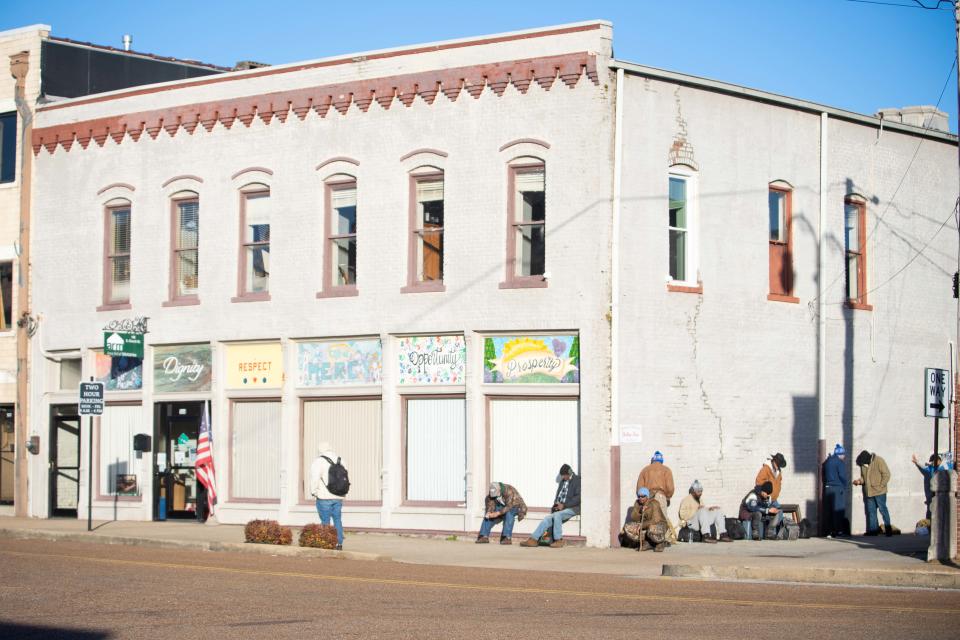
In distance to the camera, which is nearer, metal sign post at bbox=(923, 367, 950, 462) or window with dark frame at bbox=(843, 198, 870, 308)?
metal sign post at bbox=(923, 367, 950, 462)

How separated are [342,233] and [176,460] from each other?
6211 millimetres

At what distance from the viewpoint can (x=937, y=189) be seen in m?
30.4

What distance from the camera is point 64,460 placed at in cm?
3125

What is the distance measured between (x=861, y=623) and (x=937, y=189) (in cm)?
1915

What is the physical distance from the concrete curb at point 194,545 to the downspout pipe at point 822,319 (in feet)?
32.1

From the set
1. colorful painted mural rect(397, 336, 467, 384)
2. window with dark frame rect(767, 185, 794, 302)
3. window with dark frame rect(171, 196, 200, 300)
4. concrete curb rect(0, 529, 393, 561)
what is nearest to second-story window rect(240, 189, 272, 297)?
window with dark frame rect(171, 196, 200, 300)

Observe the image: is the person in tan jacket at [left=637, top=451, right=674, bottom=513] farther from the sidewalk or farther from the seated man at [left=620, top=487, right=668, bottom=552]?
the sidewalk

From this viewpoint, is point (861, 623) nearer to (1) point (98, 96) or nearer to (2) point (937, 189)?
(2) point (937, 189)

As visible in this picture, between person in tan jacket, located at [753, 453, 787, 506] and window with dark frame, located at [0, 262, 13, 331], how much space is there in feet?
56.0

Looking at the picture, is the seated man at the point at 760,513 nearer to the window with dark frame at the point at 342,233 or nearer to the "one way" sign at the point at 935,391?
the "one way" sign at the point at 935,391

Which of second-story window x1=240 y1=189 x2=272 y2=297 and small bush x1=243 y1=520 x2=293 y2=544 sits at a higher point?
second-story window x1=240 y1=189 x2=272 y2=297

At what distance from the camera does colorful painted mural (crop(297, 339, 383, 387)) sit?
26750 mm

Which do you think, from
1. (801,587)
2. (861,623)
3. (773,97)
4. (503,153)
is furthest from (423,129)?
(861,623)

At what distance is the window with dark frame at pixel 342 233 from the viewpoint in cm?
2733
